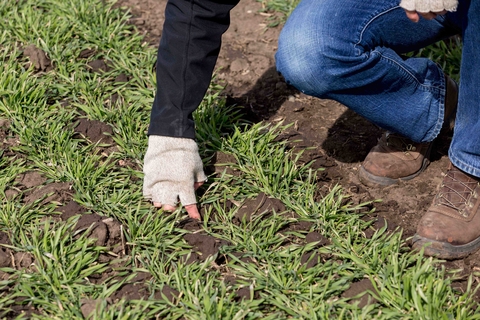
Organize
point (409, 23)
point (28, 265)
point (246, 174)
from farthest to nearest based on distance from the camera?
point (246, 174)
point (409, 23)
point (28, 265)

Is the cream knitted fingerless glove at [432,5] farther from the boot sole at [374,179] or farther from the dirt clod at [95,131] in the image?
the dirt clod at [95,131]

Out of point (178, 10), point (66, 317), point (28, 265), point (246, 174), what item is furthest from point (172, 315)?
point (178, 10)

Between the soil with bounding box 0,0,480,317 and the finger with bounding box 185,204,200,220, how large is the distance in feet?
0.10

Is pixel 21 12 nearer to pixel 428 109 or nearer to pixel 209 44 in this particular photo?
A: pixel 209 44

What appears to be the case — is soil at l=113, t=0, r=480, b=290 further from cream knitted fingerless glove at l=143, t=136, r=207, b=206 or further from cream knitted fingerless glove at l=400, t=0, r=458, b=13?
cream knitted fingerless glove at l=400, t=0, r=458, b=13

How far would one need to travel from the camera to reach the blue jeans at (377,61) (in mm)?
2701

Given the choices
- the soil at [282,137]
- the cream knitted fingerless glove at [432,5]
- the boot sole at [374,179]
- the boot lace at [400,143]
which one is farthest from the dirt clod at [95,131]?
the cream knitted fingerless glove at [432,5]

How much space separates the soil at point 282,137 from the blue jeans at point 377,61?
13.3 inches

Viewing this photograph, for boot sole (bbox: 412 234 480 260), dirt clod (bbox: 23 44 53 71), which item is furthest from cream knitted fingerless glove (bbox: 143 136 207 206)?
dirt clod (bbox: 23 44 53 71)

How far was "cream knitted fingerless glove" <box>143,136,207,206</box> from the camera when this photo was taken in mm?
2713

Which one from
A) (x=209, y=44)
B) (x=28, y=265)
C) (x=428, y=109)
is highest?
(x=209, y=44)

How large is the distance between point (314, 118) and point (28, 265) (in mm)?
1613

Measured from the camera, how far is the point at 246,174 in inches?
121

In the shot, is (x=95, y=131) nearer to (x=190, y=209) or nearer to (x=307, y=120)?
(x=190, y=209)
